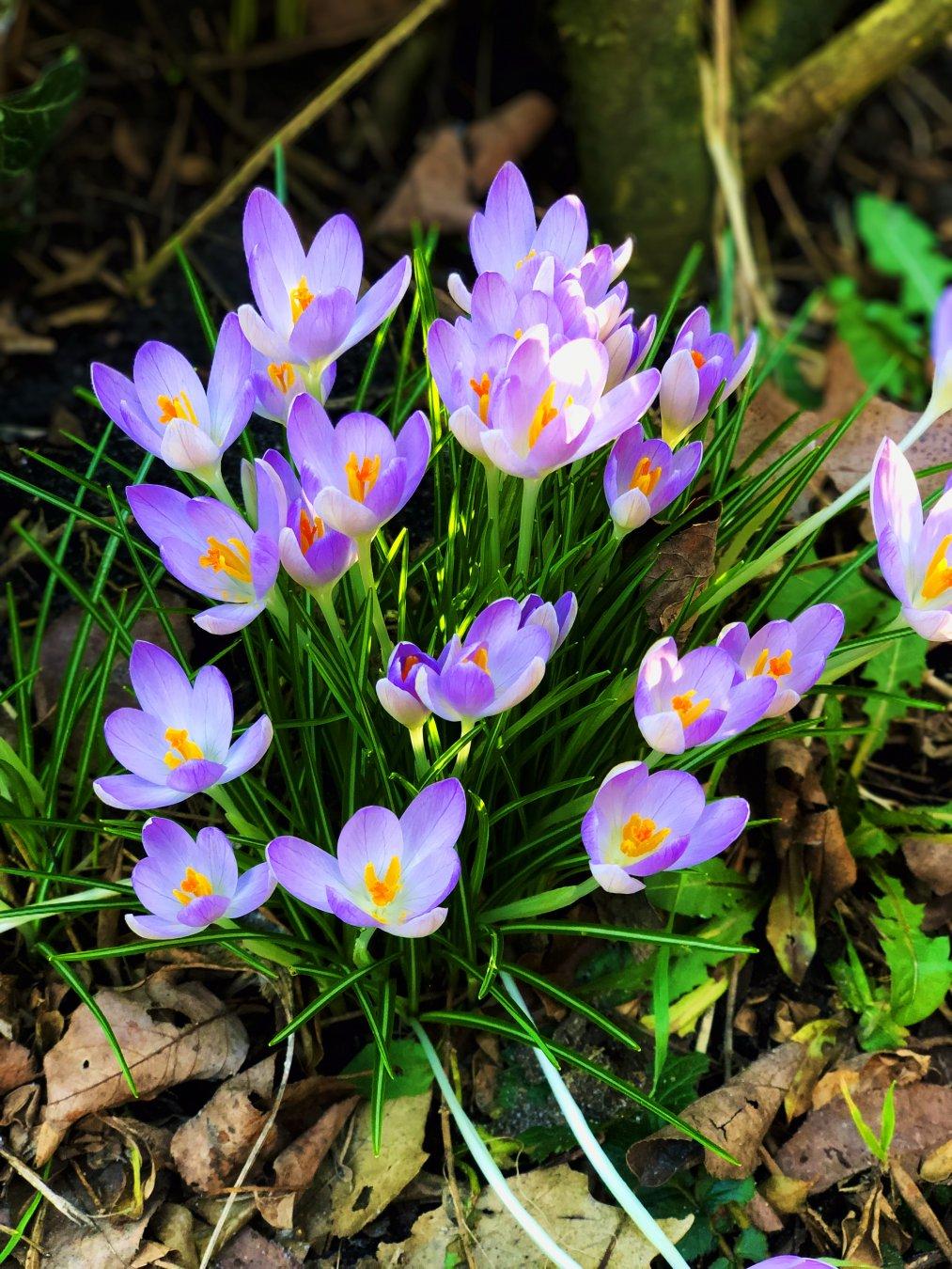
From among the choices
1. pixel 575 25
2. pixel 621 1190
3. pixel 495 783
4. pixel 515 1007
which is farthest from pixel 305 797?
pixel 575 25

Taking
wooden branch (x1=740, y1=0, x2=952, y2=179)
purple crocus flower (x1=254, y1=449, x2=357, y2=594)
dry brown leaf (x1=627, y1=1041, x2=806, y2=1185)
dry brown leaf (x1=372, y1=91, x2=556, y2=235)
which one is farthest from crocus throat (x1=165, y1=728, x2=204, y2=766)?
wooden branch (x1=740, y1=0, x2=952, y2=179)

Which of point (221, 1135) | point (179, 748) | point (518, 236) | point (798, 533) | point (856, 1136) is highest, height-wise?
point (518, 236)

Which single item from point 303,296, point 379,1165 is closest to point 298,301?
point 303,296

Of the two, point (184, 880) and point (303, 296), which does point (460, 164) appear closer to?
point (303, 296)

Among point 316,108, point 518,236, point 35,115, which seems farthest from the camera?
point 316,108

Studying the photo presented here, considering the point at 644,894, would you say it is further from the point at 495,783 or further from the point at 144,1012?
the point at 144,1012

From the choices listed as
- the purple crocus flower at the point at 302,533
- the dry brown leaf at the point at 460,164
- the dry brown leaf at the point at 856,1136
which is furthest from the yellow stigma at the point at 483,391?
the dry brown leaf at the point at 460,164

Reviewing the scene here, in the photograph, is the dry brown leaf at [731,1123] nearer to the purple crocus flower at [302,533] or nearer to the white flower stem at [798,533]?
the white flower stem at [798,533]
